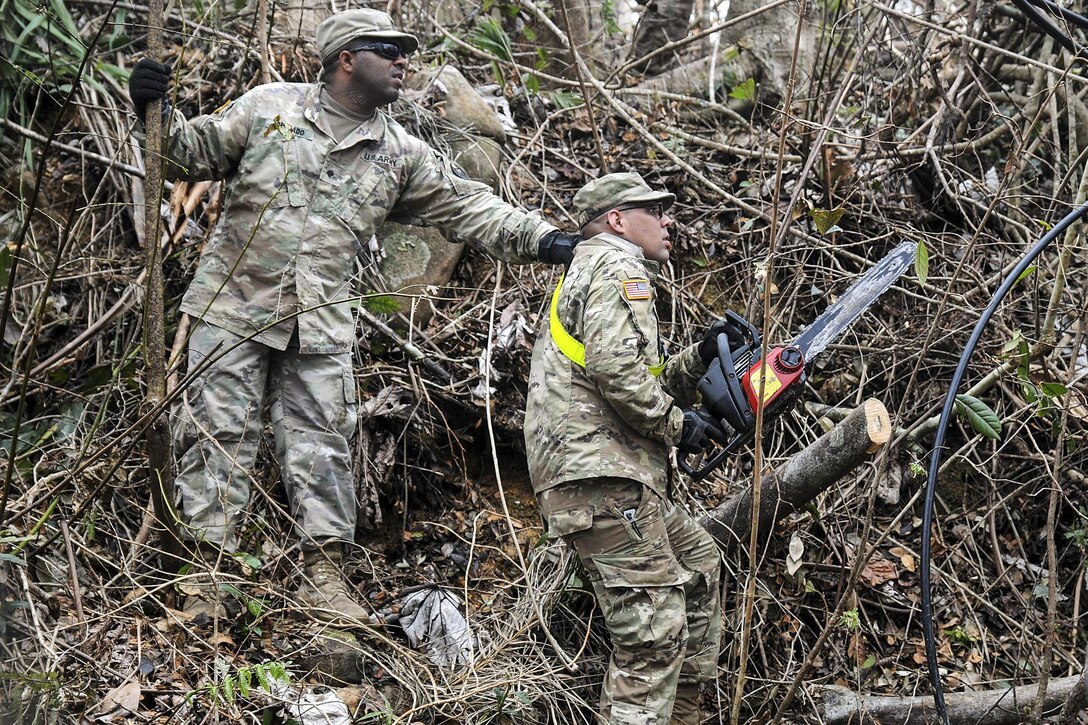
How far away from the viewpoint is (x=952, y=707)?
424 centimetres

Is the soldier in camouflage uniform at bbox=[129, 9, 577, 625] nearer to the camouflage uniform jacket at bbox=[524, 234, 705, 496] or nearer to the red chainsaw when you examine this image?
the camouflage uniform jacket at bbox=[524, 234, 705, 496]

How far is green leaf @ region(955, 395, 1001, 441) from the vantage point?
3.53 meters

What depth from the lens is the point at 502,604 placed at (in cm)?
464

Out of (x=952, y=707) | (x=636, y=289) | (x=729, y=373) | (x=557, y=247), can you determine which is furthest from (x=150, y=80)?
(x=952, y=707)

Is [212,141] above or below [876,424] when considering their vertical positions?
above

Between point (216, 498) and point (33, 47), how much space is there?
11.2 ft

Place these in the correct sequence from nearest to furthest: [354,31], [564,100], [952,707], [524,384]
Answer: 1. [952,707]
2. [354,31]
3. [524,384]
4. [564,100]

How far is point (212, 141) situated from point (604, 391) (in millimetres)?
2064

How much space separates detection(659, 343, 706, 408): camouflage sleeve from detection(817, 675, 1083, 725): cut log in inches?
56.0

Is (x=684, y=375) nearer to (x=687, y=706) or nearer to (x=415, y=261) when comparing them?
(x=687, y=706)

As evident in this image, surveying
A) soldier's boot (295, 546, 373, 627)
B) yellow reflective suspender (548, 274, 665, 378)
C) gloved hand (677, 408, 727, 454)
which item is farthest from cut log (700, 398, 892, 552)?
soldier's boot (295, 546, 373, 627)

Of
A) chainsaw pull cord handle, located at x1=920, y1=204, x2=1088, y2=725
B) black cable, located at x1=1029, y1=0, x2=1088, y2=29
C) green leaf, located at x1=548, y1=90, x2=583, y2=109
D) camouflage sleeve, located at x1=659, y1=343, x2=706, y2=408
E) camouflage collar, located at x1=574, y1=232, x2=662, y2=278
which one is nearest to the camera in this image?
chainsaw pull cord handle, located at x1=920, y1=204, x2=1088, y2=725

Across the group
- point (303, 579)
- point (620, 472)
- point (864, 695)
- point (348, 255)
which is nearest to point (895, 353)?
point (864, 695)

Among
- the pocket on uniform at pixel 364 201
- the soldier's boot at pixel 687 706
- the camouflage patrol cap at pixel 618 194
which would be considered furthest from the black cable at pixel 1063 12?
the soldier's boot at pixel 687 706
